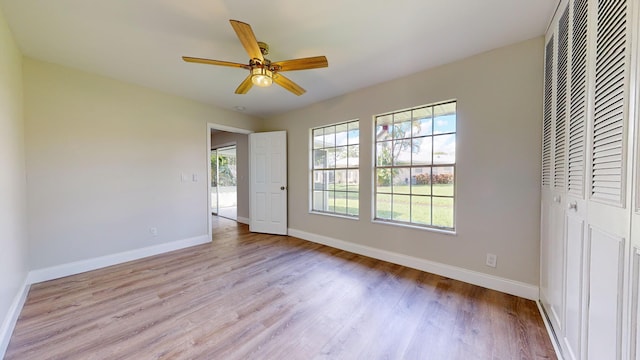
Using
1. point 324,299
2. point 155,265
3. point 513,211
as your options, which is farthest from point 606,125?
point 155,265

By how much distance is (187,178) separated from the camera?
12.1ft

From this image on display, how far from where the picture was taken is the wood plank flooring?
152 centimetres

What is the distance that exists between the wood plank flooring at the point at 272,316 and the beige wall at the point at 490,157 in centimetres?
36

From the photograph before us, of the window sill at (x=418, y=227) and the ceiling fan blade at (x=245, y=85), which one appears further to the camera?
the window sill at (x=418, y=227)

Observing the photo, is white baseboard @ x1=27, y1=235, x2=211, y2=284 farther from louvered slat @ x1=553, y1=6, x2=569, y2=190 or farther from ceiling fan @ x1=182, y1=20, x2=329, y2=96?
louvered slat @ x1=553, y1=6, x2=569, y2=190

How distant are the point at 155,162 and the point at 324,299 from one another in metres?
3.09

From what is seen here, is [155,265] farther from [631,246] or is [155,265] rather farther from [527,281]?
[527,281]

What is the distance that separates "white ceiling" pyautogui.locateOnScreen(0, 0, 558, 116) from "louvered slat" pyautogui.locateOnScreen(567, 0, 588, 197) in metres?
0.55

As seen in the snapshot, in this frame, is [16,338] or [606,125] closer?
[606,125]

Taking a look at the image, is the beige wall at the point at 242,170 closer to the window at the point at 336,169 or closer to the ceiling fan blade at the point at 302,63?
the window at the point at 336,169

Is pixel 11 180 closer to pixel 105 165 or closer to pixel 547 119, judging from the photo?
pixel 105 165

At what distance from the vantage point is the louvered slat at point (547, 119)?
1.78 m

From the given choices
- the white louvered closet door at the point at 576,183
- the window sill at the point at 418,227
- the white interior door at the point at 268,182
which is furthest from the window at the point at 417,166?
the white interior door at the point at 268,182

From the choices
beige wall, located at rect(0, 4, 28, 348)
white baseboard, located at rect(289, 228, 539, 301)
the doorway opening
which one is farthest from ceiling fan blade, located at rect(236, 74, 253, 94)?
the doorway opening
